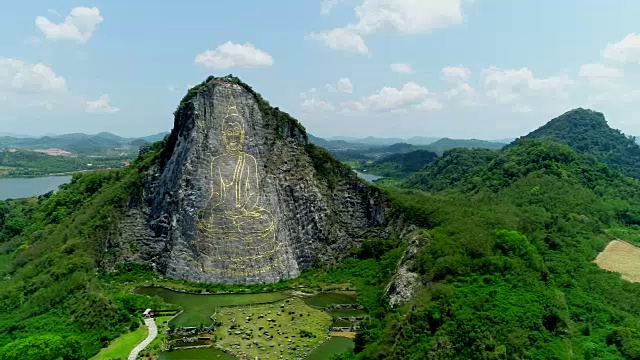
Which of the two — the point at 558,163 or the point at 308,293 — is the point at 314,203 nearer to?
the point at 308,293

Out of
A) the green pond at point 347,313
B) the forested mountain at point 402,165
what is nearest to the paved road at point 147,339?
the green pond at point 347,313

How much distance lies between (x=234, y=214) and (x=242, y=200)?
166 centimetres

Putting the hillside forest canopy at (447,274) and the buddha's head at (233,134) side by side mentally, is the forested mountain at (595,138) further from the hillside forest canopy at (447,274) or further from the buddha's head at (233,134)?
the buddha's head at (233,134)

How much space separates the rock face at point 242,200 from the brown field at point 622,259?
20.3m

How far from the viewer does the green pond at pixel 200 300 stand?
35.7m

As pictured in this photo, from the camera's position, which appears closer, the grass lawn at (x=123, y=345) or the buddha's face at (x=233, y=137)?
the grass lawn at (x=123, y=345)

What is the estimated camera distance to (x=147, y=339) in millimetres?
32281

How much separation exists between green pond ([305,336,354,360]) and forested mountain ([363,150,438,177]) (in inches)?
4234

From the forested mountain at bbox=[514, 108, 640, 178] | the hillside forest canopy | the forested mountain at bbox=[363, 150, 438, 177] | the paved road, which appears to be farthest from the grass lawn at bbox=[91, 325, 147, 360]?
the forested mountain at bbox=[363, 150, 438, 177]

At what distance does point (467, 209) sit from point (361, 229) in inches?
433

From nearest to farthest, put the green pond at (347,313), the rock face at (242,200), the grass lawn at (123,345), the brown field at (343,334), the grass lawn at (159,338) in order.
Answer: the grass lawn at (123,345), the grass lawn at (159,338), the brown field at (343,334), the green pond at (347,313), the rock face at (242,200)

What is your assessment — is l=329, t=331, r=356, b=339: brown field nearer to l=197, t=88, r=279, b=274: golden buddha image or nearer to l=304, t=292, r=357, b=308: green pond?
l=304, t=292, r=357, b=308: green pond

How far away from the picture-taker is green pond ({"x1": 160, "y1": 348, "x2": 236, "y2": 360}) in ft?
98.3

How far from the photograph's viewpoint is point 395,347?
2631 cm
